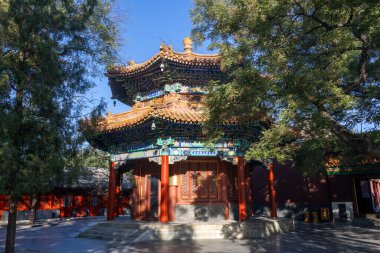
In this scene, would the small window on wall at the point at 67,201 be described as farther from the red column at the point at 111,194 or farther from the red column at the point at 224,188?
the red column at the point at 224,188

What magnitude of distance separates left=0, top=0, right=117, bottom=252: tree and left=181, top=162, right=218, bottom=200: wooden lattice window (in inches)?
232

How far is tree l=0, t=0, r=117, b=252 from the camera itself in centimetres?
655

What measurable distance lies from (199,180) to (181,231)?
2506mm

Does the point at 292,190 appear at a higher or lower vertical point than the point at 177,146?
lower

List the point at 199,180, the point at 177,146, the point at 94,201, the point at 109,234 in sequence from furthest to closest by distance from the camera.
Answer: the point at 94,201 → the point at 199,180 → the point at 177,146 → the point at 109,234

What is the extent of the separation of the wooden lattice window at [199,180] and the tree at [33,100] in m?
5.88

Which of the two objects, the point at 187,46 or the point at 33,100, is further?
the point at 187,46

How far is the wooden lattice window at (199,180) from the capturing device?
1266cm

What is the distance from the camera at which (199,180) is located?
12.8 meters

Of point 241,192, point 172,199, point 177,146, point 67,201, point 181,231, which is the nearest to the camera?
point 181,231

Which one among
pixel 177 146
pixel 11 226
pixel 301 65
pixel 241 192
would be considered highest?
pixel 301 65

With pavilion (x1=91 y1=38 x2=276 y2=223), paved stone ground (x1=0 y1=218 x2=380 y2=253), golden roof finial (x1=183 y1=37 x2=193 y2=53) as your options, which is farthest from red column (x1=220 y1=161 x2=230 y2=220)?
golden roof finial (x1=183 y1=37 x2=193 y2=53)

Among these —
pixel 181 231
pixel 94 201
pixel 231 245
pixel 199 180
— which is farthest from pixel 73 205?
pixel 231 245

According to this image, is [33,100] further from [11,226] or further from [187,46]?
[187,46]
